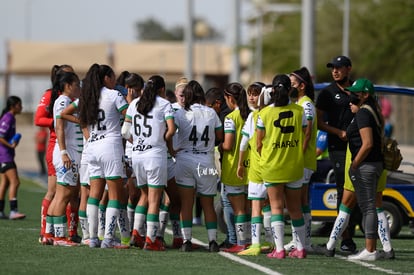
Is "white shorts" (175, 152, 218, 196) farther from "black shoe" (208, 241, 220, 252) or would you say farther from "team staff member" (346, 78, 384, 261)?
"team staff member" (346, 78, 384, 261)

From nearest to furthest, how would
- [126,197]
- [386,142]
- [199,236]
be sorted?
1. [386,142]
2. [126,197]
3. [199,236]

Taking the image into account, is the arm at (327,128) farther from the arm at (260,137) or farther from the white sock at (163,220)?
the white sock at (163,220)

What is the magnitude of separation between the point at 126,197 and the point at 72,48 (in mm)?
63552

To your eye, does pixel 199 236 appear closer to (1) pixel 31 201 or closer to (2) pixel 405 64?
(1) pixel 31 201

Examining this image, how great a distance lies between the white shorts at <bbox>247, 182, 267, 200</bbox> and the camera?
14102 mm

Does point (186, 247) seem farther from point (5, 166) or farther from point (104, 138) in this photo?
point (5, 166)

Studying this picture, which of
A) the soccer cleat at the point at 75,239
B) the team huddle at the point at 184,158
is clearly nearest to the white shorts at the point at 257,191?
the team huddle at the point at 184,158

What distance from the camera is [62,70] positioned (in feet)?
49.3

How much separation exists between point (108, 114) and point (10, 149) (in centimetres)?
577

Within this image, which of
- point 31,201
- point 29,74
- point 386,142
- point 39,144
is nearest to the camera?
point 386,142

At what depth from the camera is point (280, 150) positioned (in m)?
13.6

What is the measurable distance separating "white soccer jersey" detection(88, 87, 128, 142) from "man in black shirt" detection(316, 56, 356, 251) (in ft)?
8.09

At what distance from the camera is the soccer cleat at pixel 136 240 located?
14.6 metres

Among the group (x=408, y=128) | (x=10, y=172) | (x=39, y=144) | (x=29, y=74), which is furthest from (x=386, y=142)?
(x=29, y=74)
